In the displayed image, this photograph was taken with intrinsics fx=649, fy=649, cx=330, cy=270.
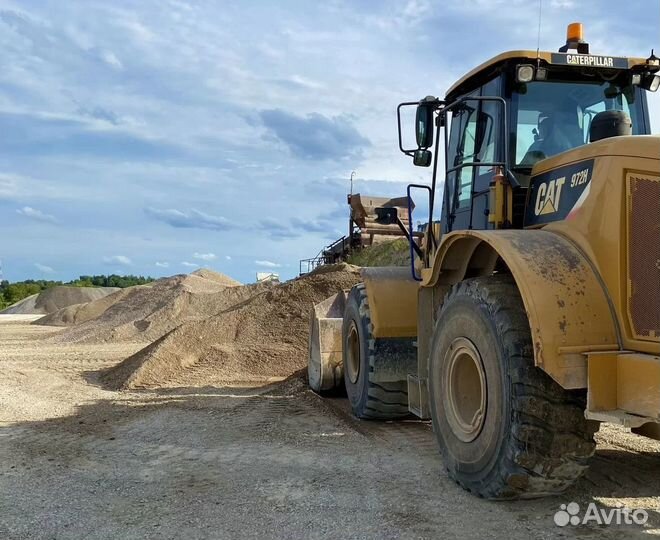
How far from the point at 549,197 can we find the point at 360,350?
2915 mm

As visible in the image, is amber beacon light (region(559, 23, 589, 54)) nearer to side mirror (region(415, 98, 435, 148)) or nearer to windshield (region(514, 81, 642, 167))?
windshield (region(514, 81, 642, 167))

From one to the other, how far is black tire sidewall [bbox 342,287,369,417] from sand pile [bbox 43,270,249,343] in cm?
→ 1001

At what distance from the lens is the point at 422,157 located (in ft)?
17.9

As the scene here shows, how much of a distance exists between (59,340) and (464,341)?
1955 cm

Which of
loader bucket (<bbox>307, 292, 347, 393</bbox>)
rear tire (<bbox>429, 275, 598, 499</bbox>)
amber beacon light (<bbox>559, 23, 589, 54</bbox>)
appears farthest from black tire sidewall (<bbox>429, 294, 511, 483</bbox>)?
loader bucket (<bbox>307, 292, 347, 393</bbox>)

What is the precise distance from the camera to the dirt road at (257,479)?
374 cm

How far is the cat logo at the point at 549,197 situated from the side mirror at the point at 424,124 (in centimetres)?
130

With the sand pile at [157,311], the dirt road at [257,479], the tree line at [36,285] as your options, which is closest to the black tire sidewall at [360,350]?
the dirt road at [257,479]

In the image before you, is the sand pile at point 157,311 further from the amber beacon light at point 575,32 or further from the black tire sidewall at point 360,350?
the amber beacon light at point 575,32

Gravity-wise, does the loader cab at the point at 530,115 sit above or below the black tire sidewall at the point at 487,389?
above

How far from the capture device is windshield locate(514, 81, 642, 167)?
4.65 m

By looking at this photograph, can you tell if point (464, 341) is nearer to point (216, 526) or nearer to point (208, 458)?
point (216, 526)

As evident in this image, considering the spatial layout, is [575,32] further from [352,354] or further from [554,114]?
[352,354]

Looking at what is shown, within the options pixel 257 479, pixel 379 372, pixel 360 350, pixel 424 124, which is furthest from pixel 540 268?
pixel 360 350
